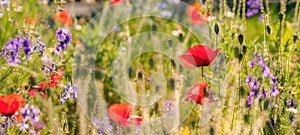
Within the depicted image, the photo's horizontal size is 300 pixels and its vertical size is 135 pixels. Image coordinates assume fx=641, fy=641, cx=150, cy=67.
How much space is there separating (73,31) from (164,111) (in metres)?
1.89

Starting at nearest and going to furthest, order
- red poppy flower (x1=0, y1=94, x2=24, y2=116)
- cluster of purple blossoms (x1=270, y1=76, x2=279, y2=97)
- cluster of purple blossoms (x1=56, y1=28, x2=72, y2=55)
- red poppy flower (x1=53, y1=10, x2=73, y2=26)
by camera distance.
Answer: red poppy flower (x1=0, y1=94, x2=24, y2=116) < cluster of purple blossoms (x1=56, y1=28, x2=72, y2=55) < cluster of purple blossoms (x1=270, y1=76, x2=279, y2=97) < red poppy flower (x1=53, y1=10, x2=73, y2=26)

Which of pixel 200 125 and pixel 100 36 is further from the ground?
pixel 100 36

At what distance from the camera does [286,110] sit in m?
1.93

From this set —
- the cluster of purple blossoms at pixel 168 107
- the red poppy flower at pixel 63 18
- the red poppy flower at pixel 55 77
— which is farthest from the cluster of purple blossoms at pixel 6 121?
the red poppy flower at pixel 63 18

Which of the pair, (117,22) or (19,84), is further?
(117,22)

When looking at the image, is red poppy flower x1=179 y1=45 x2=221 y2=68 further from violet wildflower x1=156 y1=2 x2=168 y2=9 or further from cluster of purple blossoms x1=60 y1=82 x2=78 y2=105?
violet wildflower x1=156 y1=2 x2=168 y2=9

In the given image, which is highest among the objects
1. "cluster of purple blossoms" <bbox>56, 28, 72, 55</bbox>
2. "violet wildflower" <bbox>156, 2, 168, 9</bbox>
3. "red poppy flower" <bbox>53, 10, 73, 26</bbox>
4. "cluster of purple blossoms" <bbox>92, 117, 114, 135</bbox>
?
"violet wildflower" <bbox>156, 2, 168, 9</bbox>

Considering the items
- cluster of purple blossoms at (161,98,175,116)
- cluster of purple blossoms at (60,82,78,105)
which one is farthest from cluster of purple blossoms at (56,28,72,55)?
cluster of purple blossoms at (161,98,175,116)

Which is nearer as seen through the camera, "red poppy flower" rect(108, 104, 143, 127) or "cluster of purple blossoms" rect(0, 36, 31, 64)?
"red poppy flower" rect(108, 104, 143, 127)

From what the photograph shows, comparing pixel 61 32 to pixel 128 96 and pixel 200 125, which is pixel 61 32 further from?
pixel 200 125

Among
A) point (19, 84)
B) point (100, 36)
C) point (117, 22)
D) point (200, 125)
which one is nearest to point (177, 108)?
point (200, 125)

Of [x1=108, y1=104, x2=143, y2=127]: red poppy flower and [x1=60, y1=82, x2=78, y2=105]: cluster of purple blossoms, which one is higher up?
[x1=60, y1=82, x2=78, y2=105]: cluster of purple blossoms

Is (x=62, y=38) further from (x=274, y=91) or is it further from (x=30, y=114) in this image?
(x=274, y=91)

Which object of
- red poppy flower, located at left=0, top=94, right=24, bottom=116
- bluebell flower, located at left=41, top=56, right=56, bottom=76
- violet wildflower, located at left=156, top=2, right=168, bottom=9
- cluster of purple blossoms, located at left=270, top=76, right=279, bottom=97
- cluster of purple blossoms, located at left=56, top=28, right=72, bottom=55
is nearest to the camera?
red poppy flower, located at left=0, top=94, right=24, bottom=116
